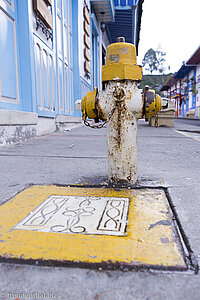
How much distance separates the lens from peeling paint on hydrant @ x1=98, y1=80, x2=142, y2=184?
1.33m

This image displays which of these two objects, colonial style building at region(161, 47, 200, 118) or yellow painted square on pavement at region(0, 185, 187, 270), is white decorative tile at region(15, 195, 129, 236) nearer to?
yellow painted square on pavement at region(0, 185, 187, 270)

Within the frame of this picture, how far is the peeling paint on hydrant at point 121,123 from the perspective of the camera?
1.33 m

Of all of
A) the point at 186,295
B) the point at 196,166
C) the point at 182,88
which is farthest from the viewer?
the point at 182,88

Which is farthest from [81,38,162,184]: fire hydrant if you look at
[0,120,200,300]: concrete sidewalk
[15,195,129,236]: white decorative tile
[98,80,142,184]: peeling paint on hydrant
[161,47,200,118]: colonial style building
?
[161,47,200,118]: colonial style building

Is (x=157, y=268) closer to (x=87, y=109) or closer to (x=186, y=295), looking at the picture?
(x=186, y=295)

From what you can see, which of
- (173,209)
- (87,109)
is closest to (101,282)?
(173,209)

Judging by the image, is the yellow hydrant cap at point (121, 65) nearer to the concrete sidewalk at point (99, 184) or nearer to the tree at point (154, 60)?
the concrete sidewalk at point (99, 184)

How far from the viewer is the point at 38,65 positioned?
4.24 metres

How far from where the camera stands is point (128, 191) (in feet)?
4.32

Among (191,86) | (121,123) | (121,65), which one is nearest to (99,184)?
(121,123)

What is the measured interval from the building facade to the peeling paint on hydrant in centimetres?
187

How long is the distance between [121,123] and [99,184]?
40 cm

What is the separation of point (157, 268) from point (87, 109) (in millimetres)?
962

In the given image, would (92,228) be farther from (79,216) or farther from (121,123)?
(121,123)
